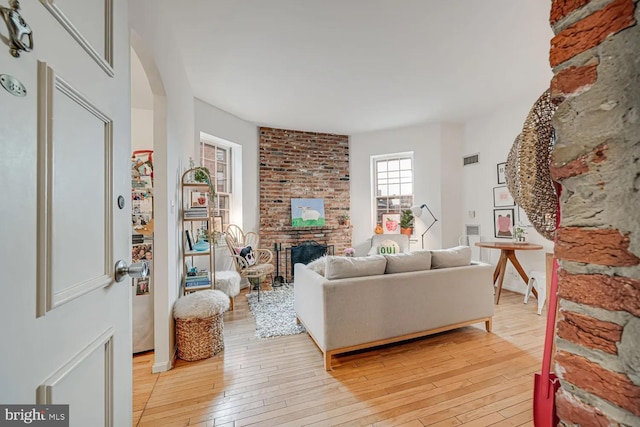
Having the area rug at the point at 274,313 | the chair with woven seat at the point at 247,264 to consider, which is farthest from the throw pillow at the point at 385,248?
the chair with woven seat at the point at 247,264

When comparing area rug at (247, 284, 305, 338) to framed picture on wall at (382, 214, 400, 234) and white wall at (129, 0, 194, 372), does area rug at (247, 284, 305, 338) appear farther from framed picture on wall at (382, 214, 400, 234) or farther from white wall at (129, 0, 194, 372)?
framed picture on wall at (382, 214, 400, 234)

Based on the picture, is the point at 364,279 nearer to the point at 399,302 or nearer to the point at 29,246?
the point at 399,302

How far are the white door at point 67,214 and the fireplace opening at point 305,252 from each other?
4.05 meters

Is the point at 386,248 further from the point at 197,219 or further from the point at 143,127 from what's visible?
the point at 143,127

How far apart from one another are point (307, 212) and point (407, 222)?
1.95 m

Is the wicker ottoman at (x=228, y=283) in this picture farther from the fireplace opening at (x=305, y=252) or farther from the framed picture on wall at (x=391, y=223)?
the framed picture on wall at (x=391, y=223)

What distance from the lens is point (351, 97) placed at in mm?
3803

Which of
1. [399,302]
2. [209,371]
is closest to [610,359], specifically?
[399,302]

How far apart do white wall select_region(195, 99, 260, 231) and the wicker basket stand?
2519 mm

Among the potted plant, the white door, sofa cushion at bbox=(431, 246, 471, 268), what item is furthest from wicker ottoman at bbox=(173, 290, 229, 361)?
the potted plant

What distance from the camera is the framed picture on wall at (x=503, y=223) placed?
4.07 meters

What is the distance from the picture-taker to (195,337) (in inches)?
86.8

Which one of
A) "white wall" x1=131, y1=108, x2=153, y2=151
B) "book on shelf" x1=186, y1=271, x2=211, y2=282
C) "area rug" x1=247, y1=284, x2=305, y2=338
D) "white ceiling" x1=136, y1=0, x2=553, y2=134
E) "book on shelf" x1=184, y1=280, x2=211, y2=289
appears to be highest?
"white ceiling" x1=136, y1=0, x2=553, y2=134

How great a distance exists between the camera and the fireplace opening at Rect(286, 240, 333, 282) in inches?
196
